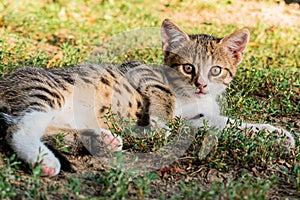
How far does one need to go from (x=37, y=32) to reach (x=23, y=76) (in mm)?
3557

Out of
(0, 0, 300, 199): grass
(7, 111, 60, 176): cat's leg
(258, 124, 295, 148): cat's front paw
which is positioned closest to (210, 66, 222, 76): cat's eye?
(0, 0, 300, 199): grass

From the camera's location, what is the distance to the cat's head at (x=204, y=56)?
4746mm

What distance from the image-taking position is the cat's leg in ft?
12.1

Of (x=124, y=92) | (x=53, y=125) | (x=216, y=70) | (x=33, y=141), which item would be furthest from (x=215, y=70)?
(x=33, y=141)

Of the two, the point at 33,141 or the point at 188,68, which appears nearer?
the point at 33,141

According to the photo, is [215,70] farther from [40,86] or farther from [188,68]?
[40,86]

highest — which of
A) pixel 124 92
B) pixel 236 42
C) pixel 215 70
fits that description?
pixel 236 42

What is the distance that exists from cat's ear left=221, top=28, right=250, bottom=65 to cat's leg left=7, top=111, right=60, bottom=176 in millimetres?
1903

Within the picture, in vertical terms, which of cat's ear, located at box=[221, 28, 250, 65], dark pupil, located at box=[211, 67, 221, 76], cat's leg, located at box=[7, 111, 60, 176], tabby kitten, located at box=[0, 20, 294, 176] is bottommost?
cat's leg, located at box=[7, 111, 60, 176]

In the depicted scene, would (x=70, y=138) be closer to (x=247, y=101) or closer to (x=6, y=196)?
(x=6, y=196)

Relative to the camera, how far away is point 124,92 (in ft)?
15.0

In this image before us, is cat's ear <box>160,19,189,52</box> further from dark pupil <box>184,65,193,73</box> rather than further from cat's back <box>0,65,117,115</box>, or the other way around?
cat's back <box>0,65,117,115</box>

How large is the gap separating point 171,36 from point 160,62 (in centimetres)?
149

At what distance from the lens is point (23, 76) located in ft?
14.5
